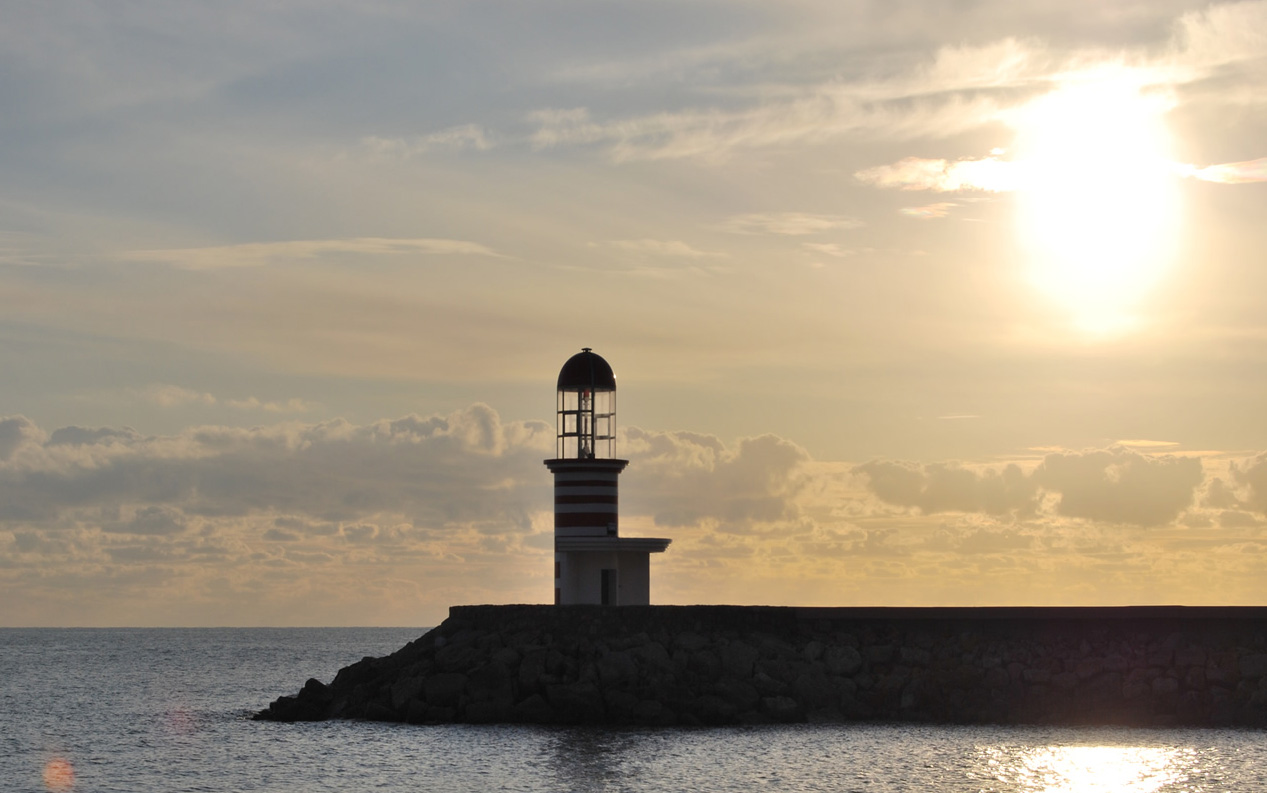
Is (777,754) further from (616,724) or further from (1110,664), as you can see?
(1110,664)

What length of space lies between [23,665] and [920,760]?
7629 centimetres

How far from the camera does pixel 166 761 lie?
38.1m

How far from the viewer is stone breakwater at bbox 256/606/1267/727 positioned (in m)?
37.9

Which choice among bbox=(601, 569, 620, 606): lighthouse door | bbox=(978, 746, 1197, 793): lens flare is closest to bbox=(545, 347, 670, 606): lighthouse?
bbox=(601, 569, 620, 606): lighthouse door

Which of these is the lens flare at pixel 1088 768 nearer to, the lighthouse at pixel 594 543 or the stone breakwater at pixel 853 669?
the stone breakwater at pixel 853 669

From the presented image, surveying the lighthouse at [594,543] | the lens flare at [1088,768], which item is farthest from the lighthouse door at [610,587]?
the lens flare at [1088,768]

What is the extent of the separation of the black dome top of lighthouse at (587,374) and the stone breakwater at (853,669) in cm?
732

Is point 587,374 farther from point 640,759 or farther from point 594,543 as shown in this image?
point 640,759

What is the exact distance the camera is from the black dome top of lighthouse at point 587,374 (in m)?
44.5

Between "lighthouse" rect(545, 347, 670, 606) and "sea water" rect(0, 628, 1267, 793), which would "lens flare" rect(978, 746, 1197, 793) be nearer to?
"sea water" rect(0, 628, 1267, 793)

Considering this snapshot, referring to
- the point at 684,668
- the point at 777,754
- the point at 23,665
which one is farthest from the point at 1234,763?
the point at 23,665

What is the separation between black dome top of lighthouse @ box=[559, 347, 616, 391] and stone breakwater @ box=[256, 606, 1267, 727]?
732 centimetres

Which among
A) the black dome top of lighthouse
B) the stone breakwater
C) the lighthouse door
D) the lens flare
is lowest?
the lens flare

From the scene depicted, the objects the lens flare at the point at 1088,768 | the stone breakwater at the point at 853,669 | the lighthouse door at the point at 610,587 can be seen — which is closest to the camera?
the lens flare at the point at 1088,768
